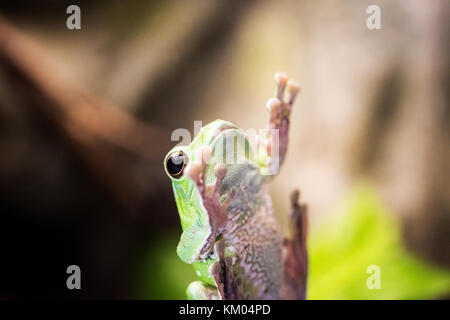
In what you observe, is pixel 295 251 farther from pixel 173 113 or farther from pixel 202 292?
pixel 173 113

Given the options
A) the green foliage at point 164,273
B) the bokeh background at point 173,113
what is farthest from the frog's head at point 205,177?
the bokeh background at point 173,113

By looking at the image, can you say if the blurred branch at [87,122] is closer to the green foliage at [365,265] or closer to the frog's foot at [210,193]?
the green foliage at [365,265]

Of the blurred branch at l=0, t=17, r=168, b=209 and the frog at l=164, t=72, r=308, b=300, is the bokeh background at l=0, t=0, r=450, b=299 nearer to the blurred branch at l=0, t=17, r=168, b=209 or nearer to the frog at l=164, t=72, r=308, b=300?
the blurred branch at l=0, t=17, r=168, b=209

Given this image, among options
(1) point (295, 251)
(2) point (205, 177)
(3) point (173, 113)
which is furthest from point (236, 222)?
(3) point (173, 113)

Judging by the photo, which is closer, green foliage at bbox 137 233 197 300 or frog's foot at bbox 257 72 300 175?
frog's foot at bbox 257 72 300 175

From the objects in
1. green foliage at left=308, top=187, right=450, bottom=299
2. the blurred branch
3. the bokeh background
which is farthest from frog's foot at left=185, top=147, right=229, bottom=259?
the blurred branch

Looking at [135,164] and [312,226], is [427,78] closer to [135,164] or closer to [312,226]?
[312,226]

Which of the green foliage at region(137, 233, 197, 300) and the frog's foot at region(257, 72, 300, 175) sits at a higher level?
the frog's foot at region(257, 72, 300, 175)

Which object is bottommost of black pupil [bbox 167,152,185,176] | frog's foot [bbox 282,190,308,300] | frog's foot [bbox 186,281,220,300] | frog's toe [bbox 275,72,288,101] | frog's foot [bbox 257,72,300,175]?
frog's foot [bbox 186,281,220,300]
